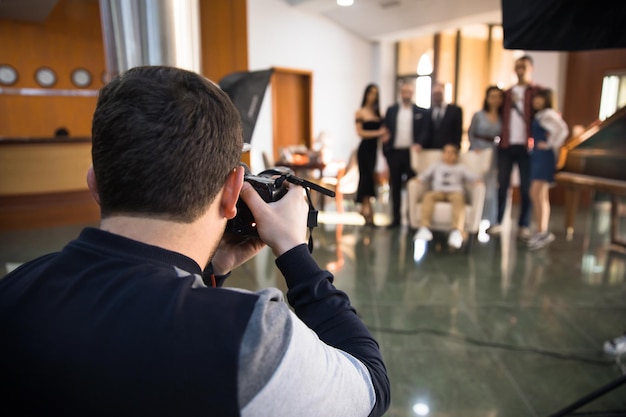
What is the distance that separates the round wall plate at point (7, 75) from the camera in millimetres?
6680

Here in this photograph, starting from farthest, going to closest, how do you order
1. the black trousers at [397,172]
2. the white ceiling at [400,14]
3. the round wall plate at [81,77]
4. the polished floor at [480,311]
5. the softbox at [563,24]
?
the round wall plate at [81,77] < the black trousers at [397,172] < the white ceiling at [400,14] < the polished floor at [480,311] < the softbox at [563,24]

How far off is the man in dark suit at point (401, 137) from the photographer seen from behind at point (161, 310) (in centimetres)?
399

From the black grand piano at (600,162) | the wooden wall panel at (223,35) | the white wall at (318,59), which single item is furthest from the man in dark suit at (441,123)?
the white wall at (318,59)

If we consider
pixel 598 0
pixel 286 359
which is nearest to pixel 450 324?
pixel 598 0

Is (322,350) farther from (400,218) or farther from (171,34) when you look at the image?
(400,218)

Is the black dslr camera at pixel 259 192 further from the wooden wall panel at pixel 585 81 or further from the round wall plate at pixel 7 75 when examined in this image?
the round wall plate at pixel 7 75

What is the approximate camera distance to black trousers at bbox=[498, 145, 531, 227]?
161 inches

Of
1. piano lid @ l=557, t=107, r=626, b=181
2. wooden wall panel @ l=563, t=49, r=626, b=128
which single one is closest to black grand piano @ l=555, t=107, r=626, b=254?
piano lid @ l=557, t=107, r=626, b=181

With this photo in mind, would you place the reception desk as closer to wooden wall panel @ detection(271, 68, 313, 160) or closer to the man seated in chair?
wooden wall panel @ detection(271, 68, 313, 160)

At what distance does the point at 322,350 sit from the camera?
50 centimetres

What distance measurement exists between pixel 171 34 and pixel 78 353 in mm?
1702

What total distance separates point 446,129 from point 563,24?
2963 millimetres

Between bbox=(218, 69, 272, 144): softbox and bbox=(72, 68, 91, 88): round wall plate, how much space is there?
6671mm

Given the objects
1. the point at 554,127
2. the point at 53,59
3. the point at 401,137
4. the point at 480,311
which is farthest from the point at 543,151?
the point at 53,59
